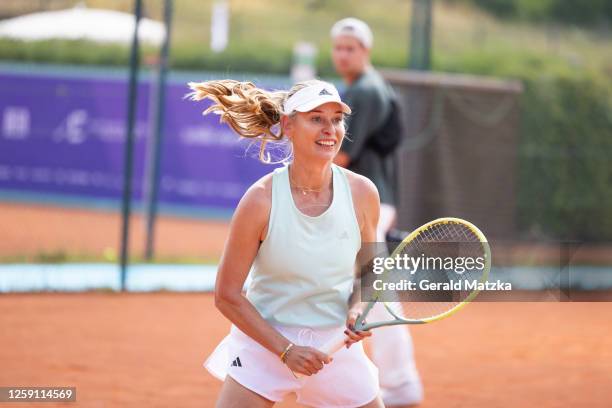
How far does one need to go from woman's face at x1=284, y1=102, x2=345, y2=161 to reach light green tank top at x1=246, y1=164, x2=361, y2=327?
0.12 meters

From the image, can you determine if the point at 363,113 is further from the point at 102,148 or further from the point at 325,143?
the point at 102,148

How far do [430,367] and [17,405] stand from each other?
9.06 feet

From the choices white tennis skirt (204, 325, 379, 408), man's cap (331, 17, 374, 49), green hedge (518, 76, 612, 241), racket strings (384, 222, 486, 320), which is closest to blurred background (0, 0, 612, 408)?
green hedge (518, 76, 612, 241)

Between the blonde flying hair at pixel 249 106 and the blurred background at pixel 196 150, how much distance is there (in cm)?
687

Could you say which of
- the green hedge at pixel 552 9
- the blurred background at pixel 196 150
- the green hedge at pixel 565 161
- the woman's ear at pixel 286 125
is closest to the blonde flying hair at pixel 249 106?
the woman's ear at pixel 286 125

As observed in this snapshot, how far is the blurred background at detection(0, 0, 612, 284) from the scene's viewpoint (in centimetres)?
1216

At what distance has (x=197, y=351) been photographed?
770 cm

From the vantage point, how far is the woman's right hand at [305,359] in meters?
3.76

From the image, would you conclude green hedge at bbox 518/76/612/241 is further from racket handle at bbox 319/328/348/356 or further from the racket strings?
racket handle at bbox 319/328/348/356

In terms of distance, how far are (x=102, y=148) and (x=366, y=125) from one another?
9.99m

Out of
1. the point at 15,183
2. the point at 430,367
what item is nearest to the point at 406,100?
the point at 430,367

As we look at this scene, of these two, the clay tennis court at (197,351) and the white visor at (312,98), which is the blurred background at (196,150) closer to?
the clay tennis court at (197,351)

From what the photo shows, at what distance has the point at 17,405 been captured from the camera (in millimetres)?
5863

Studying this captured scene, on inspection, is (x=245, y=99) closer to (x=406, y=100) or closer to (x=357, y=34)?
(x=357, y=34)
